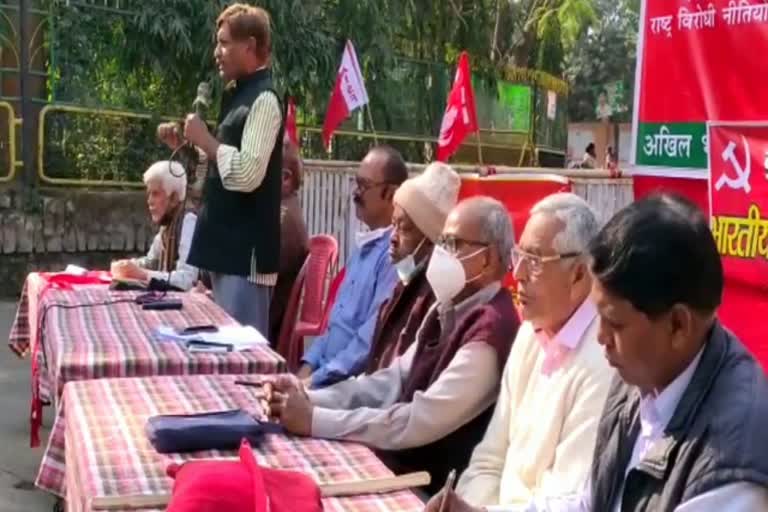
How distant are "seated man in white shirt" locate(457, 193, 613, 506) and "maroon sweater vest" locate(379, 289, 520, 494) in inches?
3.9

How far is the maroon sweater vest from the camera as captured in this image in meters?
2.69

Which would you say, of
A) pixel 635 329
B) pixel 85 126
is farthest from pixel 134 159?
pixel 635 329

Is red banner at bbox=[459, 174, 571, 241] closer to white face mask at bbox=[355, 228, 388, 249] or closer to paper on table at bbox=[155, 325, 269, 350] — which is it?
white face mask at bbox=[355, 228, 388, 249]

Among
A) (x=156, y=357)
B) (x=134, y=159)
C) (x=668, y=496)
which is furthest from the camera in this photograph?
(x=134, y=159)

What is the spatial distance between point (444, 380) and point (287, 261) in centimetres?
218

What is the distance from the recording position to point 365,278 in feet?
12.9

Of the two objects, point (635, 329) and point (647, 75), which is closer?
point (635, 329)

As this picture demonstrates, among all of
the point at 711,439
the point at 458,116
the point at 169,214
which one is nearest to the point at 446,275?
the point at 711,439

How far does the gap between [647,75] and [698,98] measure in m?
0.27

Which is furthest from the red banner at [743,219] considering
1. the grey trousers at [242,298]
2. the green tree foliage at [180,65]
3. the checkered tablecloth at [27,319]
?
the green tree foliage at [180,65]

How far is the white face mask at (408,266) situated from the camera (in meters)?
3.32

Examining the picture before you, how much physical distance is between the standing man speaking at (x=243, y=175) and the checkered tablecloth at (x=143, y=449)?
1209 millimetres

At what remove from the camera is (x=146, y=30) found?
31.6 ft

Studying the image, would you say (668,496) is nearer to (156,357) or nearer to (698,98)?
(156,357)
